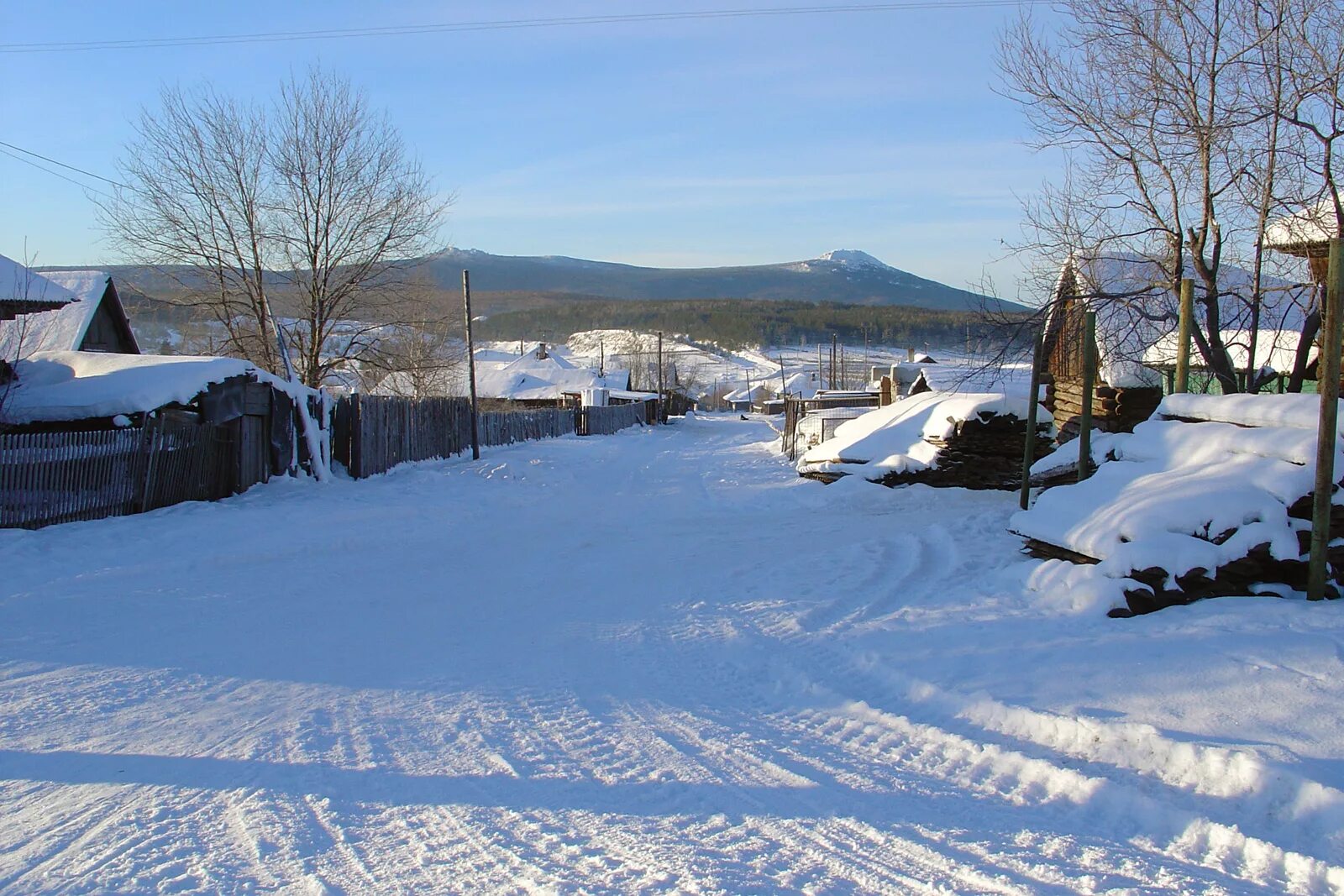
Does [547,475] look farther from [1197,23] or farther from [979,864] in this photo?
[979,864]

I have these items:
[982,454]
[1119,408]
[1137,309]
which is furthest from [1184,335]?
[1119,408]

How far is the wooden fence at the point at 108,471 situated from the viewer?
11352 mm

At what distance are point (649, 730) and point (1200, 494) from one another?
5256mm

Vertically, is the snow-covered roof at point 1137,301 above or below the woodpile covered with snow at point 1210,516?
above

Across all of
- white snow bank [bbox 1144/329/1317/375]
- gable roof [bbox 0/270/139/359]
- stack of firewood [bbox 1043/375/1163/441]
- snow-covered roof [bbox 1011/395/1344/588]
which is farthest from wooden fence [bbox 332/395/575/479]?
white snow bank [bbox 1144/329/1317/375]

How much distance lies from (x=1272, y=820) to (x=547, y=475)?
58.6 ft

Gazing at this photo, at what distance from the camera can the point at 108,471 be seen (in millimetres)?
12500

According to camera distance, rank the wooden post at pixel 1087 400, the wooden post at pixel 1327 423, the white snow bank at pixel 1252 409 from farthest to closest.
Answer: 1. the wooden post at pixel 1087 400
2. the white snow bank at pixel 1252 409
3. the wooden post at pixel 1327 423

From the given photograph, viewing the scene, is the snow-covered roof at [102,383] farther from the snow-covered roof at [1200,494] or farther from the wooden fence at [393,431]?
the snow-covered roof at [1200,494]

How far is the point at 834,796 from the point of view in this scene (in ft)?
15.0

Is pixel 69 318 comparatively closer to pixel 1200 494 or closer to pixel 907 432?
pixel 907 432

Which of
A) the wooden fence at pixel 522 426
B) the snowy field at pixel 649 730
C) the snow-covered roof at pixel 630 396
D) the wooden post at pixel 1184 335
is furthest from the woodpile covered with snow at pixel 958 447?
the snow-covered roof at pixel 630 396

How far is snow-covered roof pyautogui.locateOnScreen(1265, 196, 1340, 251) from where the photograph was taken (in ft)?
38.2

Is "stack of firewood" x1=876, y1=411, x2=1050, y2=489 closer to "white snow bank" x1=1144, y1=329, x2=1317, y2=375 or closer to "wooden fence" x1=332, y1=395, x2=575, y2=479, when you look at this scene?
"white snow bank" x1=1144, y1=329, x2=1317, y2=375
